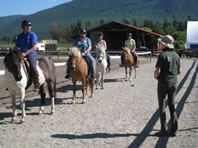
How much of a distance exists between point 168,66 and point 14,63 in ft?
11.4

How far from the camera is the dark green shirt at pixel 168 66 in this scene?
5.35 meters

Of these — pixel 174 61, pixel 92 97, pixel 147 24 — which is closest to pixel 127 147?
pixel 174 61

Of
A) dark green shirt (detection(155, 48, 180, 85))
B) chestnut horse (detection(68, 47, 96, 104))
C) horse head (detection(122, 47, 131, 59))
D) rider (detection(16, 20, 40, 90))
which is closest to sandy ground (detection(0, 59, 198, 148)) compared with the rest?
chestnut horse (detection(68, 47, 96, 104))

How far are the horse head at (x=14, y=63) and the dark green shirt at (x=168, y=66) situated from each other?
10.5 feet

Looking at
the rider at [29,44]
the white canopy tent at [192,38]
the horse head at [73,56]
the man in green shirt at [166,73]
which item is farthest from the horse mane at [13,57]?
the white canopy tent at [192,38]

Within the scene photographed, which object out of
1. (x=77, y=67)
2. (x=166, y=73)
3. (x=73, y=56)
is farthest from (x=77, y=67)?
(x=166, y=73)

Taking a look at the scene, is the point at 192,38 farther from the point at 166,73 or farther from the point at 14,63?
the point at 14,63

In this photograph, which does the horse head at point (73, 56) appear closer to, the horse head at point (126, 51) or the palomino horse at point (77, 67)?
the palomino horse at point (77, 67)

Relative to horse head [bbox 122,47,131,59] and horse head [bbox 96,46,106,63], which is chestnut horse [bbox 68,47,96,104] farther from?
horse head [bbox 122,47,131,59]

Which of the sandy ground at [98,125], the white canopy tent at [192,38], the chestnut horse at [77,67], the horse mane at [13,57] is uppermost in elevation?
the white canopy tent at [192,38]

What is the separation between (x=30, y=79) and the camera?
7.19m

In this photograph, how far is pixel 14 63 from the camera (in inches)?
248

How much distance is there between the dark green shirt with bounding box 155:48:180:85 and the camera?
17.6 ft

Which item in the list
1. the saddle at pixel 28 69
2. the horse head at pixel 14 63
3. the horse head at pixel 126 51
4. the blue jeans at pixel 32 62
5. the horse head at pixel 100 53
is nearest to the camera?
the horse head at pixel 14 63
